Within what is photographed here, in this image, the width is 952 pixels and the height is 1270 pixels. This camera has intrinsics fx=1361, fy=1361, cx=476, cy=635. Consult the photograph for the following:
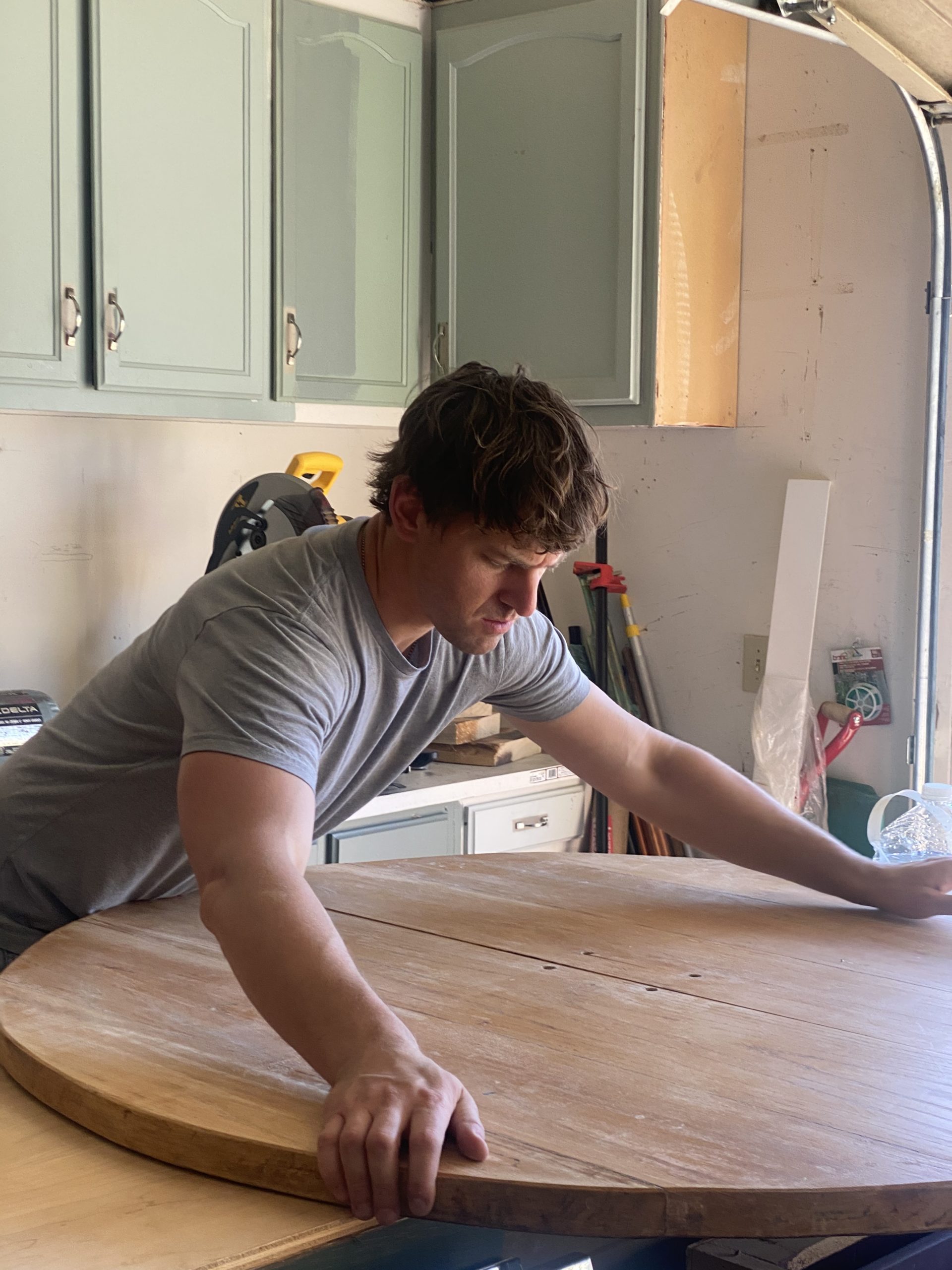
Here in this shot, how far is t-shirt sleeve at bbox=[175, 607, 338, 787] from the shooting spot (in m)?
1.30

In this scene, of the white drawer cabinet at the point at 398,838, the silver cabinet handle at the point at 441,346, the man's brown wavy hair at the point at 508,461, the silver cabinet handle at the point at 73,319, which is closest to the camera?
the man's brown wavy hair at the point at 508,461

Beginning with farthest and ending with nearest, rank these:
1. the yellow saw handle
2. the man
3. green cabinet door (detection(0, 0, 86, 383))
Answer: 1. the yellow saw handle
2. green cabinet door (detection(0, 0, 86, 383))
3. the man

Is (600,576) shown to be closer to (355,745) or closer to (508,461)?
(355,745)

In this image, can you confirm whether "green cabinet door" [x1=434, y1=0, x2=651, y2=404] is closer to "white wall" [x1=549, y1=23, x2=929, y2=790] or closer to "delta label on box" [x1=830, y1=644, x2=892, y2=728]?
"white wall" [x1=549, y1=23, x2=929, y2=790]

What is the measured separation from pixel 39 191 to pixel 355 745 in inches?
58.3

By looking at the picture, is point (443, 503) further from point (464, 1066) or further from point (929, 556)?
point (929, 556)

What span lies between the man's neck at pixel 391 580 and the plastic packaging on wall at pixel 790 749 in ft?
6.15

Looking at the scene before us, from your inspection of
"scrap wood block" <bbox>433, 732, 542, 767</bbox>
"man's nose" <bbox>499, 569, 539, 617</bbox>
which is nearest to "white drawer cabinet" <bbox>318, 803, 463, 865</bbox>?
"scrap wood block" <bbox>433, 732, 542, 767</bbox>

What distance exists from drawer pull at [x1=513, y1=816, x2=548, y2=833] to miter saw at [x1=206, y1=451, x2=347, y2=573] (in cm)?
86

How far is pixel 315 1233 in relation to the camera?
95 cm

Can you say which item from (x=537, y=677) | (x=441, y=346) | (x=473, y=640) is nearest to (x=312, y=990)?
(x=473, y=640)

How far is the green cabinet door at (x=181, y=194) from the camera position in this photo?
2.67 m

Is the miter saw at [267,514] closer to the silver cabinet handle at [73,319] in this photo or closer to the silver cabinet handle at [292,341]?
the silver cabinet handle at [292,341]

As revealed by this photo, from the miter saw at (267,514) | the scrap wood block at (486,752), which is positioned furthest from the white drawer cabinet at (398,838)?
the miter saw at (267,514)
